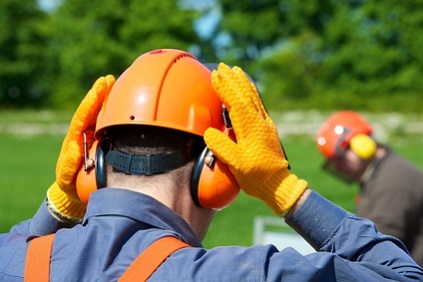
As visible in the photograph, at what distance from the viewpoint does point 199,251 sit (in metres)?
2.08

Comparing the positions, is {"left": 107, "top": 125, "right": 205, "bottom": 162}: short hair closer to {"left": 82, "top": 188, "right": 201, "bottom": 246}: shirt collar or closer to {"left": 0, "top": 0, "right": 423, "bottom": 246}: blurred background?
{"left": 82, "top": 188, "right": 201, "bottom": 246}: shirt collar

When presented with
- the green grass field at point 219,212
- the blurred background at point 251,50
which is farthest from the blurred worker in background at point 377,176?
the blurred background at point 251,50

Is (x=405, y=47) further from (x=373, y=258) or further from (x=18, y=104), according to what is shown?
(x=373, y=258)

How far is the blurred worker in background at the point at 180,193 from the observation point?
206 centimetres

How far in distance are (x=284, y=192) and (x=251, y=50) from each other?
7256 centimetres

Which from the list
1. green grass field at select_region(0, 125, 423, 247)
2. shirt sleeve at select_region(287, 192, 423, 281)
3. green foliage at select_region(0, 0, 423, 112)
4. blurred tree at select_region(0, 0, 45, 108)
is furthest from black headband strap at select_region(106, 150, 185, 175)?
blurred tree at select_region(0, 0, 45, 108)

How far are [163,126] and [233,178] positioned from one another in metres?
0.24

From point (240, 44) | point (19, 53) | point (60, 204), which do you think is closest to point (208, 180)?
point (60, 204)

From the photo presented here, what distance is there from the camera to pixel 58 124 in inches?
1895

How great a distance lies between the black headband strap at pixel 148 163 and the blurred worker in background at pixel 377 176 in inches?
151

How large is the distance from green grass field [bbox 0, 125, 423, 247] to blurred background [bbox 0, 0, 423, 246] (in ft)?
25.1

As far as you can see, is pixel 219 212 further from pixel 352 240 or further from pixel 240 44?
pixel 240 44

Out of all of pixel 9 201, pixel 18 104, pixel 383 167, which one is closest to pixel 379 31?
pixel 18 104

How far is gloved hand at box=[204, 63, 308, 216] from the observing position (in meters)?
2.22
